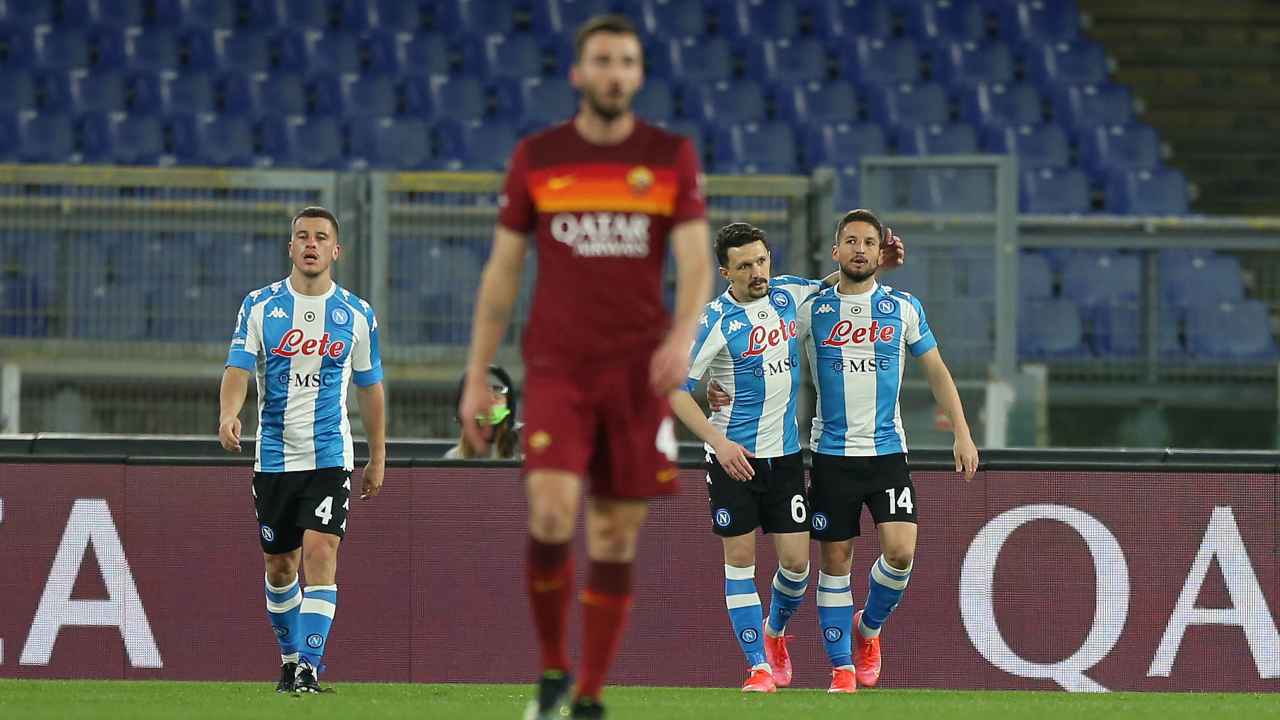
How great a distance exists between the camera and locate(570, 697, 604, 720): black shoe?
16.4ft

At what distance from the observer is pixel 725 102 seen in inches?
669

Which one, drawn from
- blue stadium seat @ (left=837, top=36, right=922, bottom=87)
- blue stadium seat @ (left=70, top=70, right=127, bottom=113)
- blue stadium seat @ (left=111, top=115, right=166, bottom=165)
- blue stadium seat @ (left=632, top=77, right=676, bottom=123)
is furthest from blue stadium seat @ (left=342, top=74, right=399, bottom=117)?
blue stadium seat @ (left=837, top=36, right=922, bottom=87)

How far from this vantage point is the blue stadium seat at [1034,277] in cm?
1216

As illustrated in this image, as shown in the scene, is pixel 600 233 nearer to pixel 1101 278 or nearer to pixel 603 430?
pixel 603 430

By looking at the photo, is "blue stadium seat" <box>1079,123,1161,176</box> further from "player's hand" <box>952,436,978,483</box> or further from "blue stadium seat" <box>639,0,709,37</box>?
"player's hand" <box>952,436,978,483</box>

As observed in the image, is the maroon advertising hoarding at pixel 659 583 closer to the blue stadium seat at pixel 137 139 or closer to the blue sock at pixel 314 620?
the blue sock at pixel 314 620

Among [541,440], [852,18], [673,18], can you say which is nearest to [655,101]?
[673,18]

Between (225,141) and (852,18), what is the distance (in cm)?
641

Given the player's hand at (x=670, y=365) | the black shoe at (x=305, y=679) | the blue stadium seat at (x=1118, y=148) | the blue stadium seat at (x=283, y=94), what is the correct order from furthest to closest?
the blue stadium seat at (x=1118, y=148) → the blue stadium seat at (x=283, y=94) → the black shoe at (x=305, y=679) → the player's hand at (x=670, y=365)

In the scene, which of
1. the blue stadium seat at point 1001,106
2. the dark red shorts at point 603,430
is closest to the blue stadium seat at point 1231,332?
the blue stadium seat at point 1001,106

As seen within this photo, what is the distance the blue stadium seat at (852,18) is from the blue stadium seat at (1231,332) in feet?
22.7

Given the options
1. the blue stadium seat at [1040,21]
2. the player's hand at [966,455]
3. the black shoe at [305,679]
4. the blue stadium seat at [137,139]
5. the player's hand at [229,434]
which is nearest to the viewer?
the player's hand at [229,434]

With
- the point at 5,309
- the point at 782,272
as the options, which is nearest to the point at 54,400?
the point at 5,309

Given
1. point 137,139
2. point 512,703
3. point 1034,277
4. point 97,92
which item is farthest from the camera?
point 97,92
